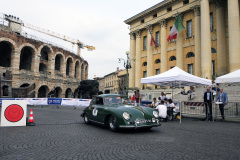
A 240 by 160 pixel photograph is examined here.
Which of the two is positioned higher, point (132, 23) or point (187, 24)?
point (132, 23)

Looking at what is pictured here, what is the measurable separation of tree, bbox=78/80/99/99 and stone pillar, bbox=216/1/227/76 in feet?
102

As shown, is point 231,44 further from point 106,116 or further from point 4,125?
point 4,125

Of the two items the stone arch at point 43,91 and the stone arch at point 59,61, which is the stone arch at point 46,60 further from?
the stone arch at point 43,91

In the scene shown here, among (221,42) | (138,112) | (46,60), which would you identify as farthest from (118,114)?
(46,60)

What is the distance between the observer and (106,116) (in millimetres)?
7273

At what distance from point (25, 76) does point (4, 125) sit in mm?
31123

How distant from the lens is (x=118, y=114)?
21.6ft

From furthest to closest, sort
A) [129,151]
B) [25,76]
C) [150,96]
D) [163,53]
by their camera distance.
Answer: [25,76], [163,53], [150,96], [129,151]

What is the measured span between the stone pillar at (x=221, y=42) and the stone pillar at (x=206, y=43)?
4.42ft

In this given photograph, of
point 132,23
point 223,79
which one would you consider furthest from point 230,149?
point 132,23

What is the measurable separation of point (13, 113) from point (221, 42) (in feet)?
78.8

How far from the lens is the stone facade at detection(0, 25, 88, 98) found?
3425 centimetres

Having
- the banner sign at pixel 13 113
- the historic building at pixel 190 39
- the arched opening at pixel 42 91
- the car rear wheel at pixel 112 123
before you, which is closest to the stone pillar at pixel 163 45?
the historic building at pixel 190 39

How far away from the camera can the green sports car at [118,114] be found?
6437 millimetres
